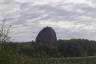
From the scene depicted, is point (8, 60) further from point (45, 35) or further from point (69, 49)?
point (45, 35)

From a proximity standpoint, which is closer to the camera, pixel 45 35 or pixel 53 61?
pixel 53 61

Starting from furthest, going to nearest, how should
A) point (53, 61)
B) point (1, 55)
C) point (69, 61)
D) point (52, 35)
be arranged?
point (52, 35) < point (69, 61) < point (53, 61) < point (1, 55)

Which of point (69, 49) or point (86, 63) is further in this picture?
point (69, 49)

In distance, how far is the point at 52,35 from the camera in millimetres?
63688

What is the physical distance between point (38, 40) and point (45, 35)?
491 centimetres

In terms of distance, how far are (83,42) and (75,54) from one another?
763 centimetres

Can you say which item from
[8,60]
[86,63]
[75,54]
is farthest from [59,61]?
[75,54]

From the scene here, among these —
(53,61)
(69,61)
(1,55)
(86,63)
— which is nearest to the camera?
(1,55)

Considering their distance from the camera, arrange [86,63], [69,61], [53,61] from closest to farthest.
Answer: [53,61] < [69,61] < [86,63]

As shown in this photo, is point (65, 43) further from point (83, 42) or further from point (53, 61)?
point (53, 61)

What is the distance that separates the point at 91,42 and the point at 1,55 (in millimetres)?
46680

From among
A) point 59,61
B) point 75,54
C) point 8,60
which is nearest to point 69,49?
point 75,54

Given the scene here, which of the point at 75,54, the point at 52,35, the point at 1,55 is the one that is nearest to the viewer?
the point at 1,55

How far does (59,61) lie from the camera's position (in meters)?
31.3
